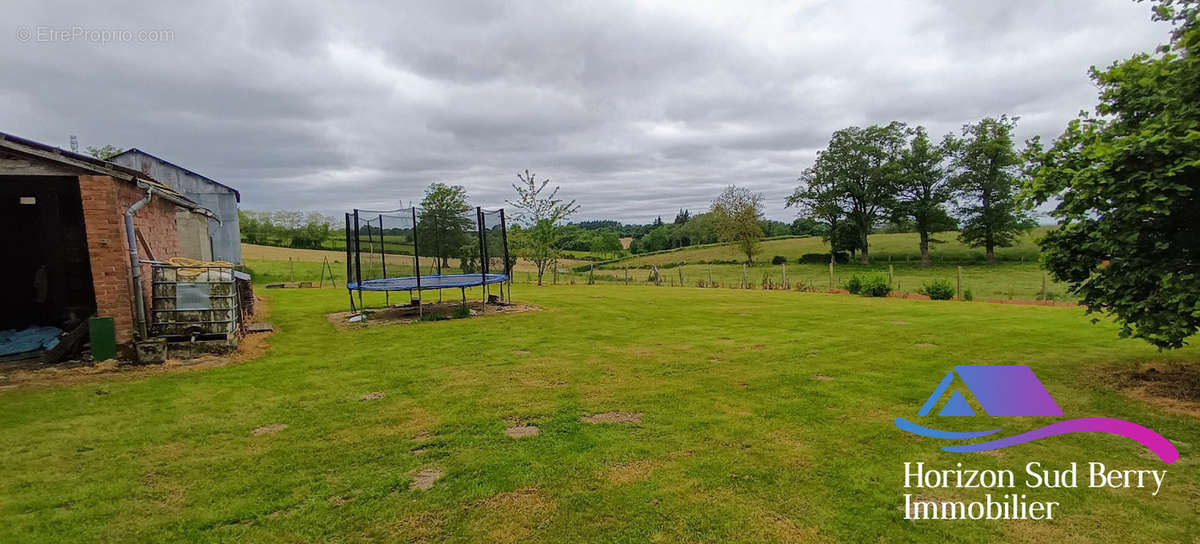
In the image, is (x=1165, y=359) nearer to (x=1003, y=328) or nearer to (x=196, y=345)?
(x=1003, y=328)

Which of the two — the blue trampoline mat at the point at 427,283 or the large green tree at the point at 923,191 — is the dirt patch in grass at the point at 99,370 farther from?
the large green tree at the point at 923,191

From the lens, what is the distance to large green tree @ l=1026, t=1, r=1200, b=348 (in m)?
4.36

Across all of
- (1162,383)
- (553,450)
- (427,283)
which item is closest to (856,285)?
(1162,383)

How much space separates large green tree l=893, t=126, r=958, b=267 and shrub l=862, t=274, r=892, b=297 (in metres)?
28.1

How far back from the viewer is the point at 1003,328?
949 centimetres

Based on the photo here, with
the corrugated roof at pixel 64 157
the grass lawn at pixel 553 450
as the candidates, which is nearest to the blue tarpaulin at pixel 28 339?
the corrugated roof at pixel 64 157

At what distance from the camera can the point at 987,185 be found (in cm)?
4053

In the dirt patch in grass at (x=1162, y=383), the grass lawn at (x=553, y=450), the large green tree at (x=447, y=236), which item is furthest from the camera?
the large green tree at (x=447, y=236)

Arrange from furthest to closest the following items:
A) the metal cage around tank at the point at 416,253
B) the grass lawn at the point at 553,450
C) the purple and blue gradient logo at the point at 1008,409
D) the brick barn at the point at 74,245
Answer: the metal cage around tank at the point at 416,253 < the brick barn at the point at 74,245 < the purple and blue gradient logo at the point at 1008,409 < the grass lawn at the point at 553,450

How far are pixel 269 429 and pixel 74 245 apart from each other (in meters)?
9.29

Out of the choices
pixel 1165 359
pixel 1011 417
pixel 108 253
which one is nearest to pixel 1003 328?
pixel 1165 359

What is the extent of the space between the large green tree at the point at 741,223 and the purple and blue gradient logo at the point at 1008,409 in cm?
4618

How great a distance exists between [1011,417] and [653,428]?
340 cm

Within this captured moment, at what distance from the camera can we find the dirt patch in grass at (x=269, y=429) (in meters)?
4.51
